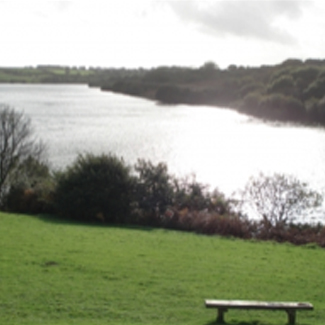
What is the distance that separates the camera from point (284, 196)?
86.5 ft

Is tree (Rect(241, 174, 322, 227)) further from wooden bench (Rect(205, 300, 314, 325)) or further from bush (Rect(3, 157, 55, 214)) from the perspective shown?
wooden bench (Rect(205, 300, 314, 325))

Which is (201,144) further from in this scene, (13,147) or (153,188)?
(153,188)

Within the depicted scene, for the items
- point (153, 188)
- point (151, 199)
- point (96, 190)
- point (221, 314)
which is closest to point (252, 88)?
point (153, 188)

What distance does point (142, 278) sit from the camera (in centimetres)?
1272

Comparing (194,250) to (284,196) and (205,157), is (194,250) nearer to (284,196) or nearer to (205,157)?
(284,196)

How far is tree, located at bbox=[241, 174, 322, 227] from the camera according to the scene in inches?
1020

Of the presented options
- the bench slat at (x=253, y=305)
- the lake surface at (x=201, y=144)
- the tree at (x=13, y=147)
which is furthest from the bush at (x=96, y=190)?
the bench slat at (x=253, y=305)

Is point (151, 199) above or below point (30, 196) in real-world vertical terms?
above

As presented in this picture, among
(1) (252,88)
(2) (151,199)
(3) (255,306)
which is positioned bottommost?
(2) (151,199)

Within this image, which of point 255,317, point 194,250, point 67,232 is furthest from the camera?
point 67,232

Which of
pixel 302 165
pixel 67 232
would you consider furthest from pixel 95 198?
pixel 302 165

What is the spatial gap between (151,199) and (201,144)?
3019cm

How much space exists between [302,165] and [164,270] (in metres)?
30.3

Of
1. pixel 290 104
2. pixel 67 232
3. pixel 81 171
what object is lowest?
pixel 67 232
